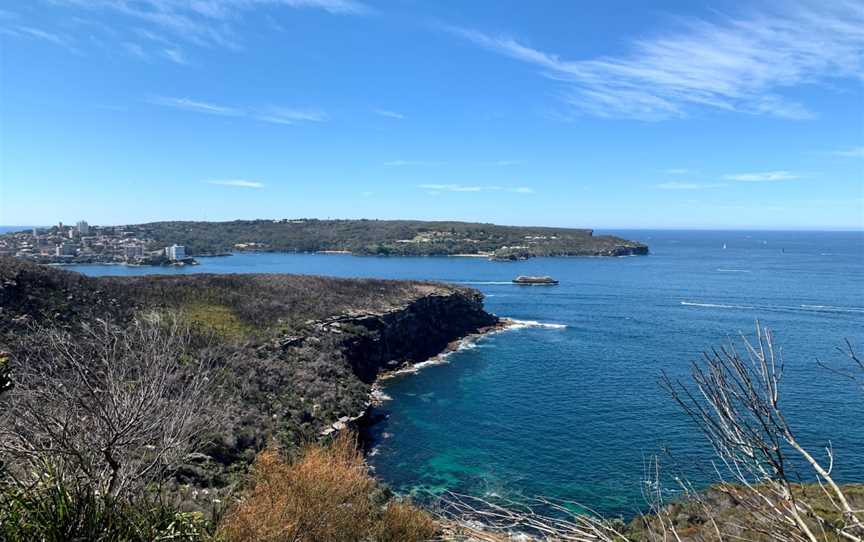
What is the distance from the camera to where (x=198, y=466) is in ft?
71.5

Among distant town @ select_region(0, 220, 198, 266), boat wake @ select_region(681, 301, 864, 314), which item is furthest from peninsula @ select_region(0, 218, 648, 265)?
boat wake @ select_region(681, 301, 864, 314)

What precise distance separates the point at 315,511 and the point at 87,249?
16527cm

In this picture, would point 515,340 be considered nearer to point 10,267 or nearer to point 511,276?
point 10,267

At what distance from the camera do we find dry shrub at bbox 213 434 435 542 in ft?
36.2

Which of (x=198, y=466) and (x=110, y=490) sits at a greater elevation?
(x=110, y=490)

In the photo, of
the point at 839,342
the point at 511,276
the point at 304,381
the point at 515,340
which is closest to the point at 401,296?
the point at 515,340

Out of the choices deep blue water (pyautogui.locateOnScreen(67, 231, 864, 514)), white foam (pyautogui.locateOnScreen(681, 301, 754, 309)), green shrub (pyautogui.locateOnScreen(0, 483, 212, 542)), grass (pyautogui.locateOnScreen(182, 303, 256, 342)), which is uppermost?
green shrub (pyautogui.locateOnScreen(0, 483, 212, 542))

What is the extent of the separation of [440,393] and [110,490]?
3207 centimetres

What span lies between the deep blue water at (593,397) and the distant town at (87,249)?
9724 cm

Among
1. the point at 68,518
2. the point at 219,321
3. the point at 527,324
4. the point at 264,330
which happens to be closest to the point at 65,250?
the point at 219,321

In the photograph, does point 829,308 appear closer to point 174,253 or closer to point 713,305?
point 713,305

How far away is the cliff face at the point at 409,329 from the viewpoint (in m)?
43.5

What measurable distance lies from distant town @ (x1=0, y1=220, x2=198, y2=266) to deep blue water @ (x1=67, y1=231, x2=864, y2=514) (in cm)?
9724

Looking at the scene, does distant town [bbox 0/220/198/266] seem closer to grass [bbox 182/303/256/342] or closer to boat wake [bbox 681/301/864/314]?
grass [bbox 182/303/256/342]
